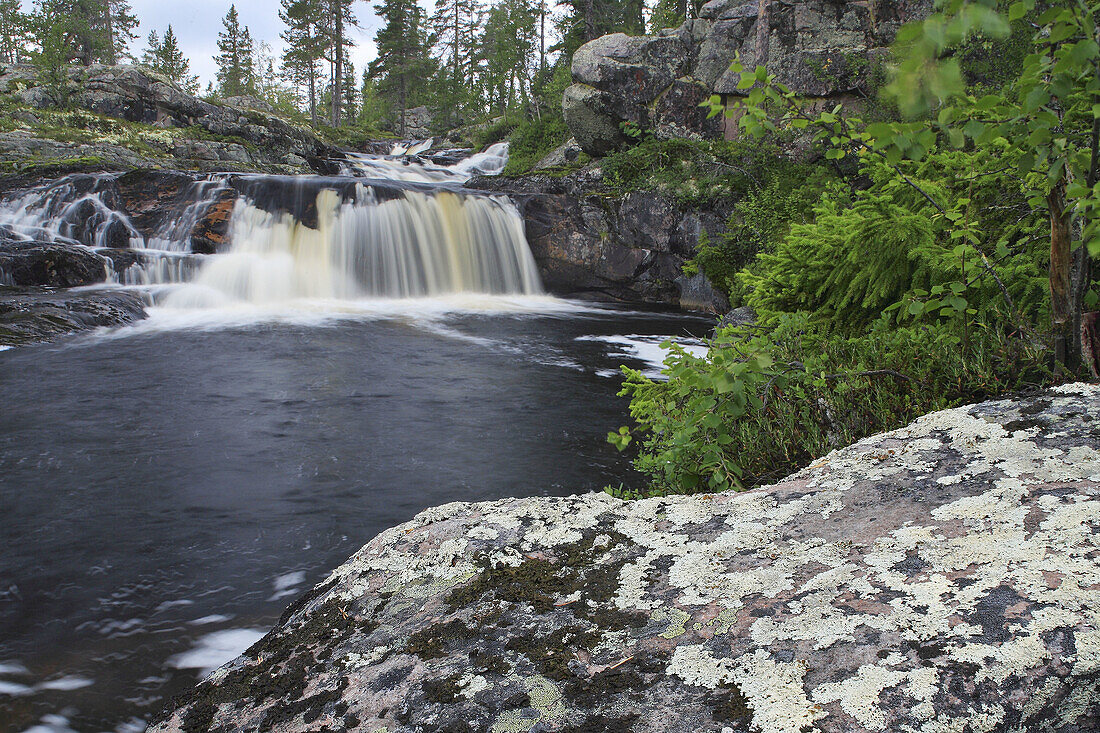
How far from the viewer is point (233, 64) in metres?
72.2

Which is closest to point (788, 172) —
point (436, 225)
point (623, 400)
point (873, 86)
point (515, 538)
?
point (873, 86)

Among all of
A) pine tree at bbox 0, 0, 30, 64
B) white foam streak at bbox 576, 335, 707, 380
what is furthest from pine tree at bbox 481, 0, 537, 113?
pine tree at bbox 0, 0, 30, 64

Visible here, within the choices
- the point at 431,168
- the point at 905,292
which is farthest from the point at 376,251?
the point at 905,292

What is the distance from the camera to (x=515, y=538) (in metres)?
2.07

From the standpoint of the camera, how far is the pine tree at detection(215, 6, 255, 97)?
235 feet

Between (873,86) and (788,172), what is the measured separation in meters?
4.78

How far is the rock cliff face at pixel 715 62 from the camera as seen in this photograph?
21.0m

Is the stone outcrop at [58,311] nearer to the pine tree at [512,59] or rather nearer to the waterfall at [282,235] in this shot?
the waterfall at [282,235]

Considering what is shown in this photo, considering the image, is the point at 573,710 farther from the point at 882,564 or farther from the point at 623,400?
the point at 623,400

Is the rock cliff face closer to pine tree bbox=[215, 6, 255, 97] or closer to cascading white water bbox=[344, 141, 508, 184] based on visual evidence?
cascading white water bbox=[344, 141, 508, 184]

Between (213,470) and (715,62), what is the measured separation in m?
22.9

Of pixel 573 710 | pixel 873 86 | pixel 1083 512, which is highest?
pixel 873 86

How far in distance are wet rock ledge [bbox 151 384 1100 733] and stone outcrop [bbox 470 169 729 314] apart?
17074mm

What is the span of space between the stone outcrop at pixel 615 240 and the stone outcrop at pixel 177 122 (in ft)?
42.1
